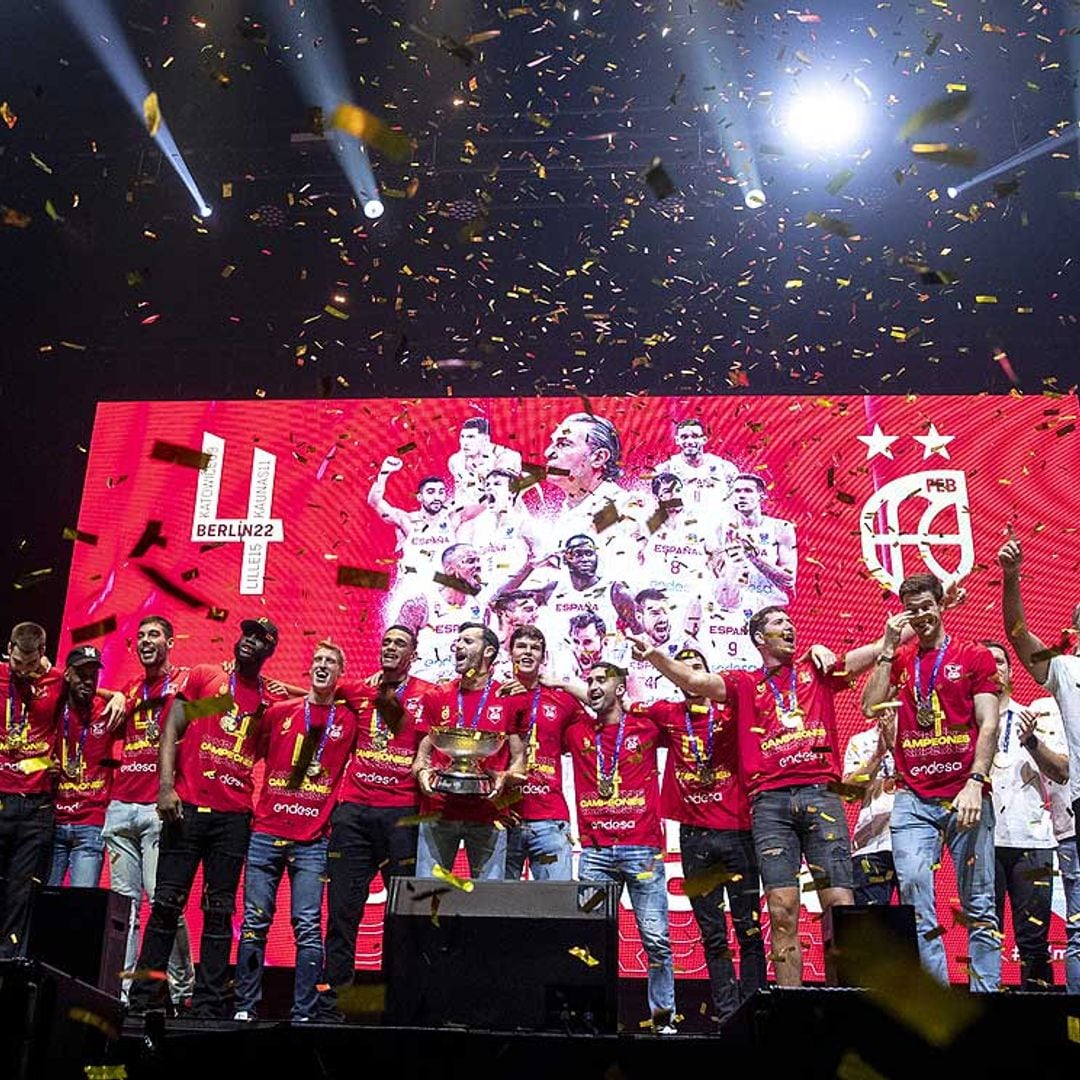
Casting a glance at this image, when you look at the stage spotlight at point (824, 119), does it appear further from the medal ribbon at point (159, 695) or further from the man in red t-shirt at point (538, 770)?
the medal ribbon at point (159, 695)

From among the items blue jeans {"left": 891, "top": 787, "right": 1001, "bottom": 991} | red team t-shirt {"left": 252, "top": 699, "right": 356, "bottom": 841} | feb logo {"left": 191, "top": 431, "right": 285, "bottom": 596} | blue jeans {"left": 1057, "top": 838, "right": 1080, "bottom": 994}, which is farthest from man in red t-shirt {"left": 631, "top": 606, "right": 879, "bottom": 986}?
feb logo {"left": 191, "top": 431, "right": 285, "bottom": 596}

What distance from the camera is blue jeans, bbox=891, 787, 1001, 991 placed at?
4.25 metres

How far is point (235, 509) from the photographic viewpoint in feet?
22.1

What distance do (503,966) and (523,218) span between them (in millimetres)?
4952

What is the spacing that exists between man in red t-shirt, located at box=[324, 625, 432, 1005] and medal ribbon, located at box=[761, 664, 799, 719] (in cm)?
145

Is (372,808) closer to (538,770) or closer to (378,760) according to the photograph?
(378,760)

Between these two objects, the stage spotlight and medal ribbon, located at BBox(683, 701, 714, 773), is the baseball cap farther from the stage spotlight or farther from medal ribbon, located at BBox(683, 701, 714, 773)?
the stage spotlight

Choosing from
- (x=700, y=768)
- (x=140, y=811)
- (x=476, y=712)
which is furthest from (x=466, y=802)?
(x=140, y=811)

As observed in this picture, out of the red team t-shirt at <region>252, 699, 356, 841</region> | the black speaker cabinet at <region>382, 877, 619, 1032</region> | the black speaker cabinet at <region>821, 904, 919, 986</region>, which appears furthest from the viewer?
the red team t-shirt at <region>252, 699, 356, 841</region>

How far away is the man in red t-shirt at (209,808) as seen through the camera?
A: 4.48 m

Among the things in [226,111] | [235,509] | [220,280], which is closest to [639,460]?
[235,509]

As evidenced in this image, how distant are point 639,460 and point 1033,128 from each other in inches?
112

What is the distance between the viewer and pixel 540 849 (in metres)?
4.85

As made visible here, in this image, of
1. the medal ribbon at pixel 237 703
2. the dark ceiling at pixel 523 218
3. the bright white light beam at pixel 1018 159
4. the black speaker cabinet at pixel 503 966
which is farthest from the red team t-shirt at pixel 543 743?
the bright white light beam at pixel 1018 159
